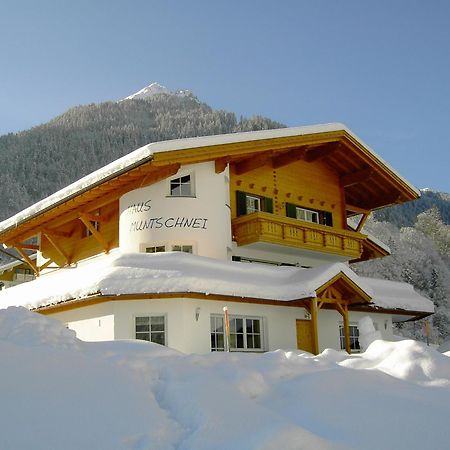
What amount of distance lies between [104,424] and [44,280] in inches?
559

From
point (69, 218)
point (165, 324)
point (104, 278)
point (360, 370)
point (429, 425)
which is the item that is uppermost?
point (69, 218)

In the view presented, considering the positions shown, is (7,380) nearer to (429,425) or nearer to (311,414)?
(311,414)

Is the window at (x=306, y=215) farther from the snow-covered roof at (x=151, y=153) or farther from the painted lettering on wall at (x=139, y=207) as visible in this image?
the painted lettering on wall at (x=139, y=207)

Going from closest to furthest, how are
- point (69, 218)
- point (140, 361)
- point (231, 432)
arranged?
1. point (231, 432)
2. point (140, 361)
3. point (69, 218)

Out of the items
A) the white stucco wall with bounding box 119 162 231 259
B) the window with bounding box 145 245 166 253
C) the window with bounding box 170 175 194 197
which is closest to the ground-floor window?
the window with bounding box 145 245 166 253

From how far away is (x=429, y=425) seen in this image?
6.90 metres

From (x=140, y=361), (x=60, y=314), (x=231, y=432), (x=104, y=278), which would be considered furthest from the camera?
(x=60, y=314)

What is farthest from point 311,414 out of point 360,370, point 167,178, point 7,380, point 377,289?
point 377,289

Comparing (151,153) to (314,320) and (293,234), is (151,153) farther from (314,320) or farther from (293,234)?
(314,320)

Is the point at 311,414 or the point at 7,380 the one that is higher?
the point at 7,380

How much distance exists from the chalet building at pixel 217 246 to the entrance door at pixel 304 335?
0.17 feet

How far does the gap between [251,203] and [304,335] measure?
5.14 metres

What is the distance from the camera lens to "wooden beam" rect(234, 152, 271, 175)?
813 inches

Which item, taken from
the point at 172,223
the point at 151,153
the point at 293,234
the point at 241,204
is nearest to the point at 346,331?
the point at 293,234
